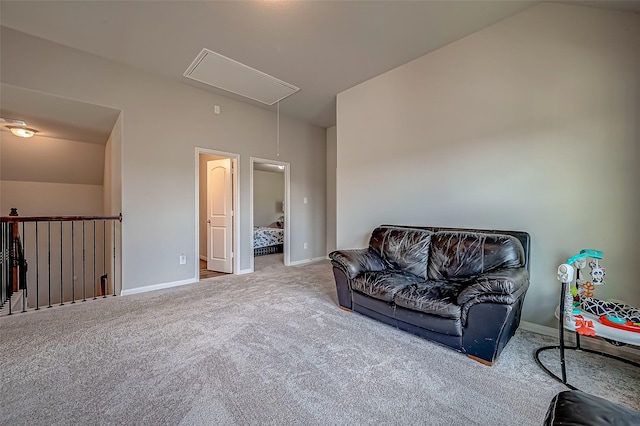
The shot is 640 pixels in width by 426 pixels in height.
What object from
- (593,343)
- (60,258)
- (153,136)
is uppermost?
(153,136)

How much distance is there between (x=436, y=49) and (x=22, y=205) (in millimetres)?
7321

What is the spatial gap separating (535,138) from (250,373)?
3.11m

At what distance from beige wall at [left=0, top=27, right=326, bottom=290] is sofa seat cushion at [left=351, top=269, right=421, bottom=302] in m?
2.66

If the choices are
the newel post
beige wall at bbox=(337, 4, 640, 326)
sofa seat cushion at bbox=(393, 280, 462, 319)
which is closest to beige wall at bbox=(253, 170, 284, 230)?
the newel post

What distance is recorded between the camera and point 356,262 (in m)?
2.72

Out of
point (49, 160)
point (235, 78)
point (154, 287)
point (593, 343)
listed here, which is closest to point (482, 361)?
point (593, 343)

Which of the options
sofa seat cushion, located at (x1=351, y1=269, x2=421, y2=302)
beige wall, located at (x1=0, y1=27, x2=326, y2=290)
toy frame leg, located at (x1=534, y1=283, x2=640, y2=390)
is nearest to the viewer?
toy frame leg, located at (x1=534, y1=283, x2=640, y2=390)

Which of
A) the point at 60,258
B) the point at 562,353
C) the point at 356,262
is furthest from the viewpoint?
the point at 60,258

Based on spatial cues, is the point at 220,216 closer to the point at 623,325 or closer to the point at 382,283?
the point at 382,283

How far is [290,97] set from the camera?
4238 millimetres

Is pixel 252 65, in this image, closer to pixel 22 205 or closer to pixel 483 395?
pixel 483 395

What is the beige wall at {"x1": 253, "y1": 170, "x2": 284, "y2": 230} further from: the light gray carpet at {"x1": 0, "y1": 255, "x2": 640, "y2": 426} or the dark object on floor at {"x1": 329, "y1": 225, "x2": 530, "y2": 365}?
the dark object on floor at {"x1": 329, "y1": 225, "x2": 530, "y2": 365}

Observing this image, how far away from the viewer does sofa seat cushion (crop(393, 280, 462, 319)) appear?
6.31 feet

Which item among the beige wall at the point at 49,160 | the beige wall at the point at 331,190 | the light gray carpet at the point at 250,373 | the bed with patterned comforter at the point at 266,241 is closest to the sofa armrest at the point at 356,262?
the light gray carpet at the point at 250,373
